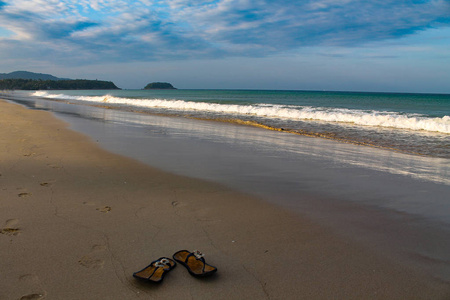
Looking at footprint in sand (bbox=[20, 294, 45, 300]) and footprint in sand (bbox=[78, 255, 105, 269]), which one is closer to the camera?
footprint in sand (bbox=[20, 294, 45, 300])

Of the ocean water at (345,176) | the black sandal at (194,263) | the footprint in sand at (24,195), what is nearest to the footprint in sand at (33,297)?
the black sandal at (194,263)

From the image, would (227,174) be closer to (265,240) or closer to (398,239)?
(265,240)

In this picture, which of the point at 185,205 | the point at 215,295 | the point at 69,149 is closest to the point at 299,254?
the point at 215,295

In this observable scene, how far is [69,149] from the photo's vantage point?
7.88m

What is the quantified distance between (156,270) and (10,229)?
1871mm

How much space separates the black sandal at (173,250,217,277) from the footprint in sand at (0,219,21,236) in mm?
1779

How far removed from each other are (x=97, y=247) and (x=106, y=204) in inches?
48.9

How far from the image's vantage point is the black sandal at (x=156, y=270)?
2.47 metres

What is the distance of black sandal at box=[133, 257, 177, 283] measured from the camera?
97.4 inches

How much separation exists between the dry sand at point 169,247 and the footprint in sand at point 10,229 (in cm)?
1

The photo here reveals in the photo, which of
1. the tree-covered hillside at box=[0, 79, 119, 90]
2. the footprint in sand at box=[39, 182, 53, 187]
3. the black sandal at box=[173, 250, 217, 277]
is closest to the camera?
the black sandal at box=[173, 250, 217, 277]

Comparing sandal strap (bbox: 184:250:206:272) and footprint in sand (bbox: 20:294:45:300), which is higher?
sandal strap (bbox: 184:250:206:272)

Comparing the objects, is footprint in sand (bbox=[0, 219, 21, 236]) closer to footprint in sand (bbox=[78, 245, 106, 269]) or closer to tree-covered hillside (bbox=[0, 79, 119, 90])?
footprint in sand (bbox=[78, 245, 106, 269])

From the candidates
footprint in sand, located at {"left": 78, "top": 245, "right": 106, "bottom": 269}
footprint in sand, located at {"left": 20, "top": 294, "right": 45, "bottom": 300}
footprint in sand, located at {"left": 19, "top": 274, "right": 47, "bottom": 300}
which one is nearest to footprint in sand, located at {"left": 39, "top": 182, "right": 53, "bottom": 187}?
footprint in sand, located at {"left": 78, "top": 245, "right": 106, "bottom": 269}
